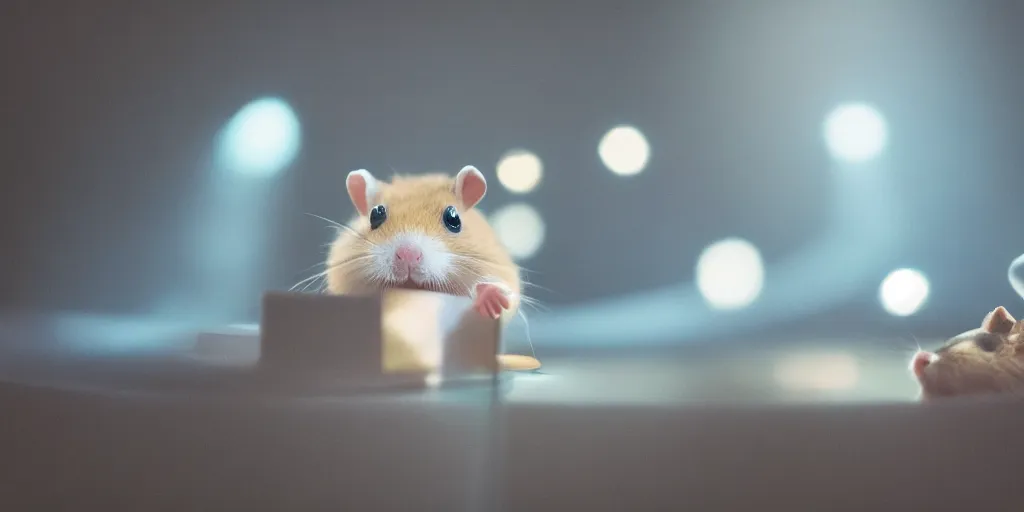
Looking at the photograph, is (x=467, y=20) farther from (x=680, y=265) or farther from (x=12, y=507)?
(x=12, y=507)

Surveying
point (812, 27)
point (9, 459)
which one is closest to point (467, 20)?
point (812, 27)

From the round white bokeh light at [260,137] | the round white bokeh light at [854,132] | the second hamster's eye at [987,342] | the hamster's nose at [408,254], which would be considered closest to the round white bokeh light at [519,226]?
the hamster's nose at [408,254]

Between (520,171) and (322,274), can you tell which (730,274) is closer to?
(520,171)

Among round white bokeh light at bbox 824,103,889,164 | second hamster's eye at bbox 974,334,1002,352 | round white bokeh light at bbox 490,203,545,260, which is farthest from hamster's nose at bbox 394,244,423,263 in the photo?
second hamster's eye at bbox 974,334,1002,352

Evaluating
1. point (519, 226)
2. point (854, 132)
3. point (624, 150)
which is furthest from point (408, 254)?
point (854, 132)

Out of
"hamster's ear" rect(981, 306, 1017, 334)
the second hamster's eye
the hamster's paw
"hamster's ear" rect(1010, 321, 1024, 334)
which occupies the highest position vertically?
the hamster's paw

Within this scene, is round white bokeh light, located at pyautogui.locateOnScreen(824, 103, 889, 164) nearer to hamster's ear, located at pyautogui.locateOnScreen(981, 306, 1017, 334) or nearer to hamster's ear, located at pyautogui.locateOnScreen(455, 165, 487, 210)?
hamster's ear, located at pyautogui.locateOnScreen(981, 306, 1017, 334)

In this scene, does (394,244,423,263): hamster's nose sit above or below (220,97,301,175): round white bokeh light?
below
